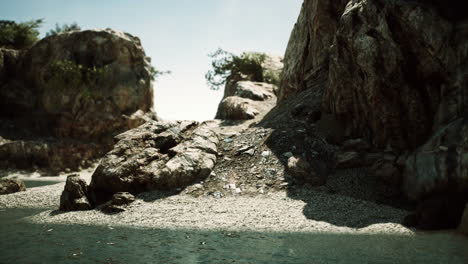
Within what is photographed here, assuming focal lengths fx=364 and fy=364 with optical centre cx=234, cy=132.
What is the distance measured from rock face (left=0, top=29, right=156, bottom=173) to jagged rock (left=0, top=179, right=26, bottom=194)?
1908 cm

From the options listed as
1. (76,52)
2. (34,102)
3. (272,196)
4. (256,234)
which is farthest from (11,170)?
(256,234)

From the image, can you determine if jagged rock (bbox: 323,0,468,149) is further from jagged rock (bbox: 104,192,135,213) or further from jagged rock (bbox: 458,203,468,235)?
jagged rock (bbox: 104,192,135,213)

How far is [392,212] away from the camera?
13656 millimetres

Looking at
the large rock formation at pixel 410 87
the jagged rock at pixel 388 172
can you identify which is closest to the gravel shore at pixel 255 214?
the large rock formation at pixel 410 87

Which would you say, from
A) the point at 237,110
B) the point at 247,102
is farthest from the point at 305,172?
the point at 247,102

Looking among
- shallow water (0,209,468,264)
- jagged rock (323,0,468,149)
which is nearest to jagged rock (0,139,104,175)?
shallow water (0,209,468,264)

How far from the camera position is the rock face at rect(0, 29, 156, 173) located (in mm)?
43969

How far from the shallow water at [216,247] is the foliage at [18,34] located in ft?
153

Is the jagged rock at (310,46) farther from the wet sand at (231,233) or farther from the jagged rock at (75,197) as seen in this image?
the jagged rock at (75,197)

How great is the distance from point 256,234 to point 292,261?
3.03 metres

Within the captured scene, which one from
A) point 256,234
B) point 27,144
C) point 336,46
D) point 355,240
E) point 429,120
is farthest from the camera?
point 27,144

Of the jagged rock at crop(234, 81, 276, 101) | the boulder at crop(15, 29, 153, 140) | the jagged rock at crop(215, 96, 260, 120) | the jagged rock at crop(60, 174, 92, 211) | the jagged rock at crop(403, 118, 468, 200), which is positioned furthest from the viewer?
the boulder at crop(15, 29, 153, 140)

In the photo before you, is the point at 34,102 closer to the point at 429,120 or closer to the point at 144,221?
the point at 144,221

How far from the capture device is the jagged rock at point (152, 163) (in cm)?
1831
